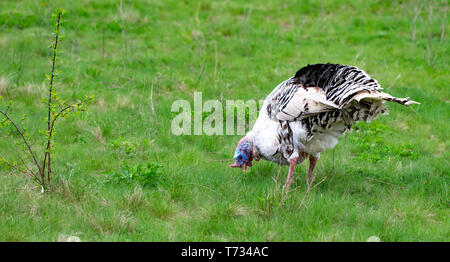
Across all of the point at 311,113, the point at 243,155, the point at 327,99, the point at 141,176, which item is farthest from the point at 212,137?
the point at 327,99

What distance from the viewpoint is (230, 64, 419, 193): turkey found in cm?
539

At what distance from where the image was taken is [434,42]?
433 inches

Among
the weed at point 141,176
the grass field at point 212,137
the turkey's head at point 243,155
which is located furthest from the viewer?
the turkey's head at point 243,155

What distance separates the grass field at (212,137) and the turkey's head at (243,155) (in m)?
0.18

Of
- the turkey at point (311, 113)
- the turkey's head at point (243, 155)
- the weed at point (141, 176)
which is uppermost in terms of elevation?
the turkey at point (311, 113)

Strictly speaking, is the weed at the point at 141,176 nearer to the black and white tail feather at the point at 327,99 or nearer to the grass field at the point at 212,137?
the grass field at the point at 212,137

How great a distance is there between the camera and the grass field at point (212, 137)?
17.1 feet

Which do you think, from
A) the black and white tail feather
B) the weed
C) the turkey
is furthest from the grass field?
the black and white tail feather

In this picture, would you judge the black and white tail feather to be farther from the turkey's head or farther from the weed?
the weed

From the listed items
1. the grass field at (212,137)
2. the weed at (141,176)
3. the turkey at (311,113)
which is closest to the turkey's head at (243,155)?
the turkey at (311,113)

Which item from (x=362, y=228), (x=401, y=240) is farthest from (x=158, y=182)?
(x=401, y=240)

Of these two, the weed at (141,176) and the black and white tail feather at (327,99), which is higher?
the black and white tail feather at (327,99)

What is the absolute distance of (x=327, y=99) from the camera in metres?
5.63

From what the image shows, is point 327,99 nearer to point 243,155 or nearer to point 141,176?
point 243,155
